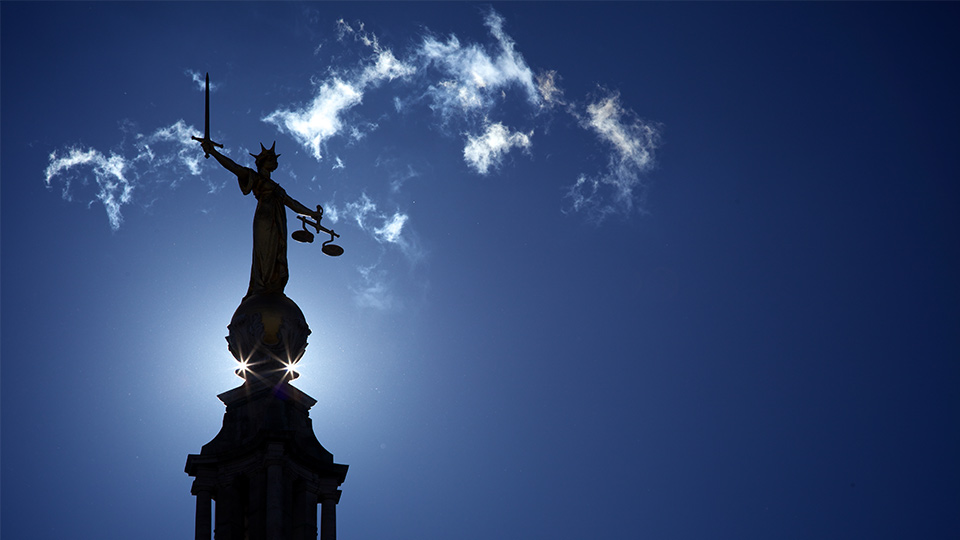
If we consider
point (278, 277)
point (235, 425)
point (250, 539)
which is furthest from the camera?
point (278, 277)

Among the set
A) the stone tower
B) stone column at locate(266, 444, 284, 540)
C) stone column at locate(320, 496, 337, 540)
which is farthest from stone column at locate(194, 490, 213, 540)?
stone column at locate(320, 496, 337, 540)

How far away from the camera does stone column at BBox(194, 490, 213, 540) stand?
95.4 ft

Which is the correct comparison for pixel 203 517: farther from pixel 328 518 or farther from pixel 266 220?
pixel 266 220

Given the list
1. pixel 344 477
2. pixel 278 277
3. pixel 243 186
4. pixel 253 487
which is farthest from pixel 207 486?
pixel 243 186

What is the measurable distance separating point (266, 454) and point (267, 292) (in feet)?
15.1

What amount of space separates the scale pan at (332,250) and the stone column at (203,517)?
768 cm

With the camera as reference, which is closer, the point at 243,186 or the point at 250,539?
the point at 250,539

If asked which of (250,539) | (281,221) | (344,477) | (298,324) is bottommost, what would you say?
(250,539)

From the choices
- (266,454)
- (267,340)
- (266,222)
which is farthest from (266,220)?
(266,454)

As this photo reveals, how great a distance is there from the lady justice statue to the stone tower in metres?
0.03

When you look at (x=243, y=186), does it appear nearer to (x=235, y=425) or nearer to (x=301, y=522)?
(x=235, y=425)

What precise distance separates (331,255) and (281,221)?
191 centimetres

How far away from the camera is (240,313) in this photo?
105ft

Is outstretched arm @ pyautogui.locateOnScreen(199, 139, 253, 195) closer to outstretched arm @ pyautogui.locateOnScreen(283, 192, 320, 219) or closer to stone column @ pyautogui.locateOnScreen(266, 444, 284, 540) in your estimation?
outstretched arm @ pyautogui.locateOnScreen(283, 192, 320, 219)
